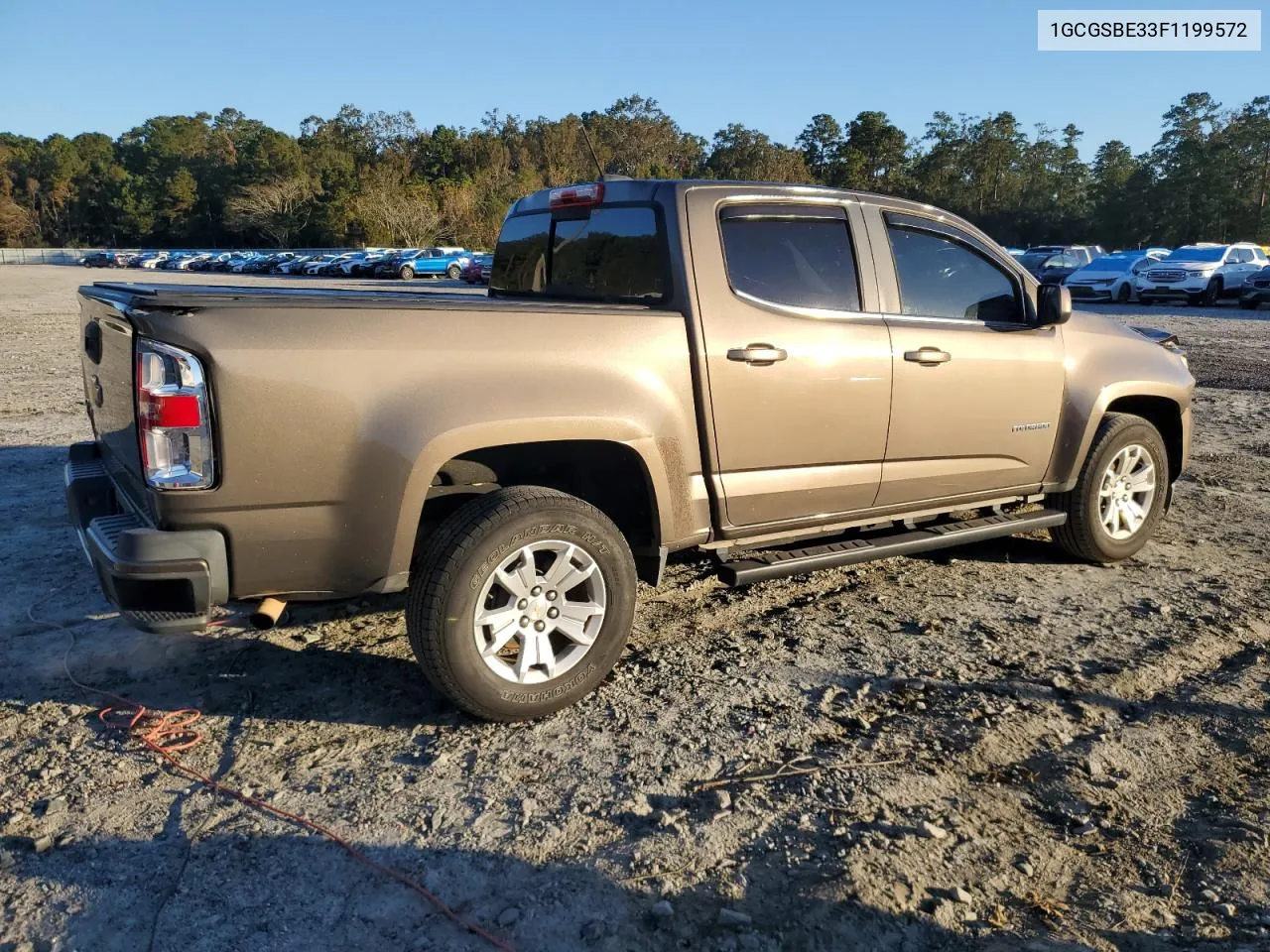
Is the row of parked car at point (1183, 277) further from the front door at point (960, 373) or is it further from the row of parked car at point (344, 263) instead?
the row of parked car at point (344, 263)

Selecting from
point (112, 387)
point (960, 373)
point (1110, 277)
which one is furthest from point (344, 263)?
point (960, 373)

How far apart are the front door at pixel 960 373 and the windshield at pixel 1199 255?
83.8 ft

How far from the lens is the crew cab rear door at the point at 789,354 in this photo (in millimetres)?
3980

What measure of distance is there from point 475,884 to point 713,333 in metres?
2.25

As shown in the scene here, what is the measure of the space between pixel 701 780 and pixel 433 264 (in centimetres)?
5025

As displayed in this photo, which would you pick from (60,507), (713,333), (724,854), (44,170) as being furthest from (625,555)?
(44,170)

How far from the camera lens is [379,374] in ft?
10.5

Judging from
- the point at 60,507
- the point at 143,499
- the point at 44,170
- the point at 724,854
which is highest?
the point at 44,170

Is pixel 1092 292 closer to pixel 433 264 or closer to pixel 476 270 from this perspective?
pixel 476 270

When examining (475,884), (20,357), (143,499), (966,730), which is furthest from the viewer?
(20,357)

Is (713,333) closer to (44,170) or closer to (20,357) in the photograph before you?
(20,357)

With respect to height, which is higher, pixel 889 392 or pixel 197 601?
pixel 889 392

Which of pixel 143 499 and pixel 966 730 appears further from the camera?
pixel 966 730

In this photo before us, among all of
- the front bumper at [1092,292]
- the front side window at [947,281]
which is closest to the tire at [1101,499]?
the front side window at [947,281]
